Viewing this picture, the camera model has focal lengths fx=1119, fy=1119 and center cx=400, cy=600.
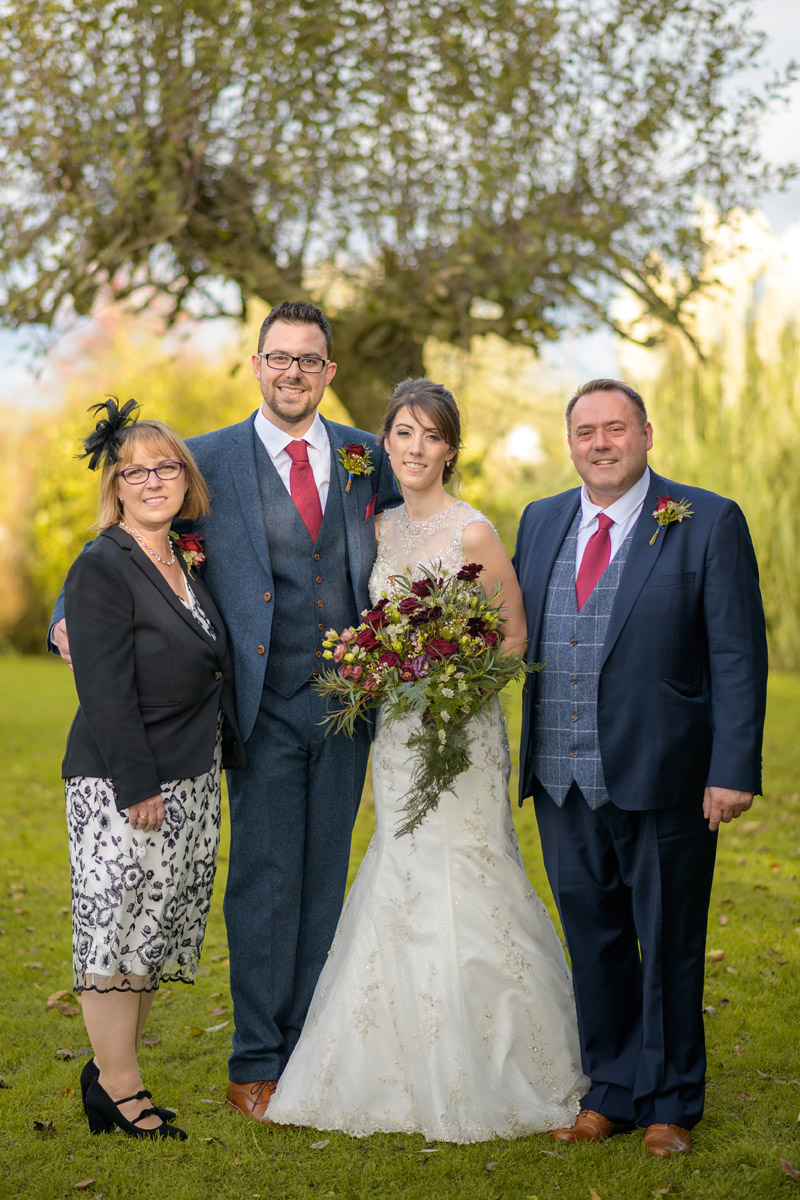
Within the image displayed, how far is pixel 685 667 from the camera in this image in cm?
340

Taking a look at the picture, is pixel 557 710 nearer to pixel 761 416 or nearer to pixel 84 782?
pixel 84 782

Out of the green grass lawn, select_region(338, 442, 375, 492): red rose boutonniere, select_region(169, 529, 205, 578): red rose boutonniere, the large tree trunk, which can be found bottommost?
the green grass lawn

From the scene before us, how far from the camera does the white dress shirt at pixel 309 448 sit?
3.92 metres

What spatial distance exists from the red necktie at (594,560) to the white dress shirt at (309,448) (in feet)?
3.14

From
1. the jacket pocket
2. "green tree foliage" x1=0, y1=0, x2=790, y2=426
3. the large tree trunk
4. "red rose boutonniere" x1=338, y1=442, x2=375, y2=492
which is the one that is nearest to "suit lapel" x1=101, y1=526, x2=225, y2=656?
"red rose boutonniere" x1=338, y1=442, x2=375, y2=492

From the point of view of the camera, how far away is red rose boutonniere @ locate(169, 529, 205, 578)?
374 centimetres

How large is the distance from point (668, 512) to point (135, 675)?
5.59 feet

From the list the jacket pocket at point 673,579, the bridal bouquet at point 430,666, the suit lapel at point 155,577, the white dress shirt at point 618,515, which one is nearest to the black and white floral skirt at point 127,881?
the suit lapel at point 155,577

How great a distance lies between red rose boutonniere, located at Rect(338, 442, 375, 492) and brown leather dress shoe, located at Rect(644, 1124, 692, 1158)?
2304 millimetres

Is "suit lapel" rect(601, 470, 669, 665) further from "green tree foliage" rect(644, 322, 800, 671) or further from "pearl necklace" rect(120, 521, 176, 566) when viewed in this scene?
"green tree foliage" rect(644, 322, 800, 671)

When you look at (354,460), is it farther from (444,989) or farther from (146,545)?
(444,989)

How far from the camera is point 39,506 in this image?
21.1m

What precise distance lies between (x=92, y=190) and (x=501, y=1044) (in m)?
5.53

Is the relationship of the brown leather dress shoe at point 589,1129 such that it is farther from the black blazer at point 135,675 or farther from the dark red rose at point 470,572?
the dark red rose at point 470,572
